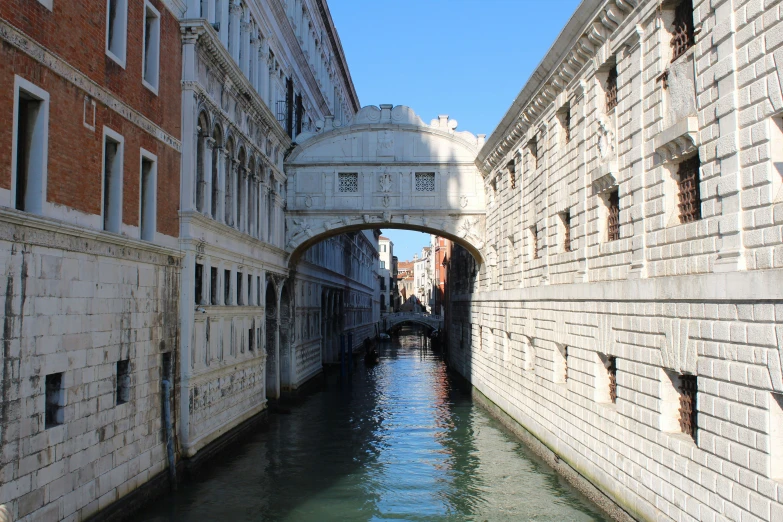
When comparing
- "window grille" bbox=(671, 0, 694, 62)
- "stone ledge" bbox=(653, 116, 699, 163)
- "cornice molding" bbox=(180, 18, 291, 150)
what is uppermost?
"cornice molding" bbox=(180, 18, 291, 150)

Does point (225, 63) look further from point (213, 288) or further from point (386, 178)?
point (386, 178)

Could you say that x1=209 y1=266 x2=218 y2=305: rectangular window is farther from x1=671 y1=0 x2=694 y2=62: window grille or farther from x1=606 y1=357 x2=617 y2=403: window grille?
x1=671 y1=0 x2=694 y2=62: window grille

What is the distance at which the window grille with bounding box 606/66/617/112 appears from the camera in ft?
37.1

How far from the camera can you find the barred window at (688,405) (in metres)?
8.59

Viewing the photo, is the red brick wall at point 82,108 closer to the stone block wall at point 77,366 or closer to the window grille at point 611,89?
the stone block wall at point 77,366

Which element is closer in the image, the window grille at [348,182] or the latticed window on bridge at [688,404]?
the latticed window on bridge at [688,404]

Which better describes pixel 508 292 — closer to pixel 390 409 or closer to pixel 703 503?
pixel 390 409

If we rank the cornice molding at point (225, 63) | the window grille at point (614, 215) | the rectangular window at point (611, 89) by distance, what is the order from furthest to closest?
1. the cornice molding at point (225, 63)
2. the rectangular window at point (611, 89)
3. the window grille at point (614, 215)

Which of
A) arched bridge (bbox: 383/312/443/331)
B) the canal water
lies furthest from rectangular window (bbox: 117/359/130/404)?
arched bridge (bbox: 383/312/443/331)

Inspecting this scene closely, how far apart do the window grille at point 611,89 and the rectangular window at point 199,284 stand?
25.7 feet

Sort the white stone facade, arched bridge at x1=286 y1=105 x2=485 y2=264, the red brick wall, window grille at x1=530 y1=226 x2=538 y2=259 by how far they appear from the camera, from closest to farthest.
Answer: the white stone facade < the red brick wall < window grille at x1=530 y1=226 x2=538 y2=259 < arched bridge at x1=286 y1=105 x2=485 y2=264

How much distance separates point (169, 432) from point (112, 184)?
426 cm

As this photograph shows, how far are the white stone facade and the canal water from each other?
0.91 meters

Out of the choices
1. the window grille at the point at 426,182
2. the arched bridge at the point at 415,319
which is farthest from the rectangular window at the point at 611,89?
the arched bridge at the point at 415,319
